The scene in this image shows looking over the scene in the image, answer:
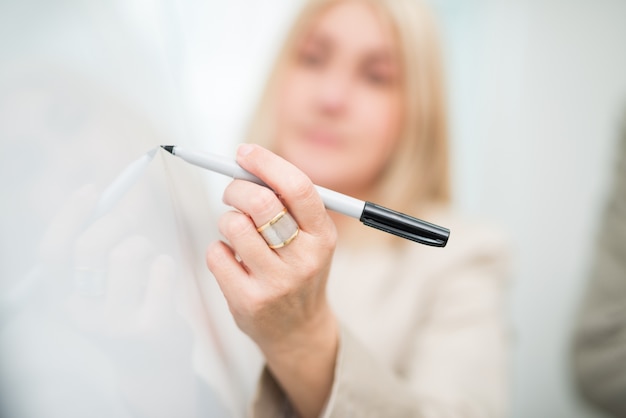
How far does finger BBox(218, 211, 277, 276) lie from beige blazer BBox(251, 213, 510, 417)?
0.81 feet

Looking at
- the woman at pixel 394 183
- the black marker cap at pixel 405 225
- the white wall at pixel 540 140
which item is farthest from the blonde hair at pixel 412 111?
the black marker cap at pixel 405 225

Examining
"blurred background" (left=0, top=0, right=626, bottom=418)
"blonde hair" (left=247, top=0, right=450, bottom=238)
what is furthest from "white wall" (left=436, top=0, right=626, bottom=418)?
"blonde hair" (left=247, top=0, right=450, bottom=238)

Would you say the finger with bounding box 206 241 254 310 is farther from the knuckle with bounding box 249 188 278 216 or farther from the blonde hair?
the blonde hair

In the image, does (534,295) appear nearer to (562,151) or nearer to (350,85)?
(562,151)

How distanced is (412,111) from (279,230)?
45cm

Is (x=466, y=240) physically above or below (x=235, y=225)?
below

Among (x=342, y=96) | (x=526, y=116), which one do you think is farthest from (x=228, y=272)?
(x=526, y=116)

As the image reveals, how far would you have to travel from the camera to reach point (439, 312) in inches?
23.3

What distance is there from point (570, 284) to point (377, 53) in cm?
64

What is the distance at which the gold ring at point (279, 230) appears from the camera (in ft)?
0.83

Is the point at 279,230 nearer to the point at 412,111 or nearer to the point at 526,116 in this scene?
the point at 412,111

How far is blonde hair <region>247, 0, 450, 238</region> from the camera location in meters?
0.61

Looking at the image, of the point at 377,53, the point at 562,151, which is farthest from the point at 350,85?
the point at 562,151

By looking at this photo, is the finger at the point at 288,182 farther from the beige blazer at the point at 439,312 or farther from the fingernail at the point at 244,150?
the beige blazer at the point at 439,312
